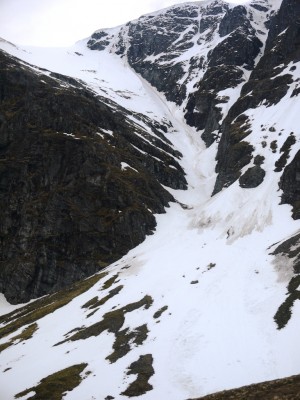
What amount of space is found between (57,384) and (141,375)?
848 centimetres

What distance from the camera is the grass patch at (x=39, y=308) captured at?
72.3 m

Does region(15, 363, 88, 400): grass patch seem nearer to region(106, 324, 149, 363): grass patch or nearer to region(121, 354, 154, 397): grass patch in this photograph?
region(106, 324, 149, 363): grass patch

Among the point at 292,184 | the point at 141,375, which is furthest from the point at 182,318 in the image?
the point at 292,184

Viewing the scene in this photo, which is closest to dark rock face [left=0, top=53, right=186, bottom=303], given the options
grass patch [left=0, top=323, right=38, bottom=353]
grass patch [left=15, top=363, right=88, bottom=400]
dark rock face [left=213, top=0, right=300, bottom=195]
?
dark rock face [left=213, top=0, right=300, bottom=195]

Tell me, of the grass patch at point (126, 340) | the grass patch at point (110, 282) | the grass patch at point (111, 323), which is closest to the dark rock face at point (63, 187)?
the grass patch at point (110, 282)

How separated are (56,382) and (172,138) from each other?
168 m

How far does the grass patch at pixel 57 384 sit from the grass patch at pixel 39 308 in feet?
104

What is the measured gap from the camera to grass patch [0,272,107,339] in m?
72.3

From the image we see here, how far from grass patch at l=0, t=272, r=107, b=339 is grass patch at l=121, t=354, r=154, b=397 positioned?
37097 mm

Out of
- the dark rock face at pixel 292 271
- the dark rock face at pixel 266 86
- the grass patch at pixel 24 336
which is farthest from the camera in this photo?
the dark rock face at pixel 266 86

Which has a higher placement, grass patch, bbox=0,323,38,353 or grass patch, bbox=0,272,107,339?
grass patch, bbox=0,323,38,353

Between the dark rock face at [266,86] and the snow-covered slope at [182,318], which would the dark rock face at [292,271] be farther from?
the dark rock face at [266,86]

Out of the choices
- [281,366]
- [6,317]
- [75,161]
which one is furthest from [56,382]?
[75,161]

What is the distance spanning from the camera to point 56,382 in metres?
38.8
